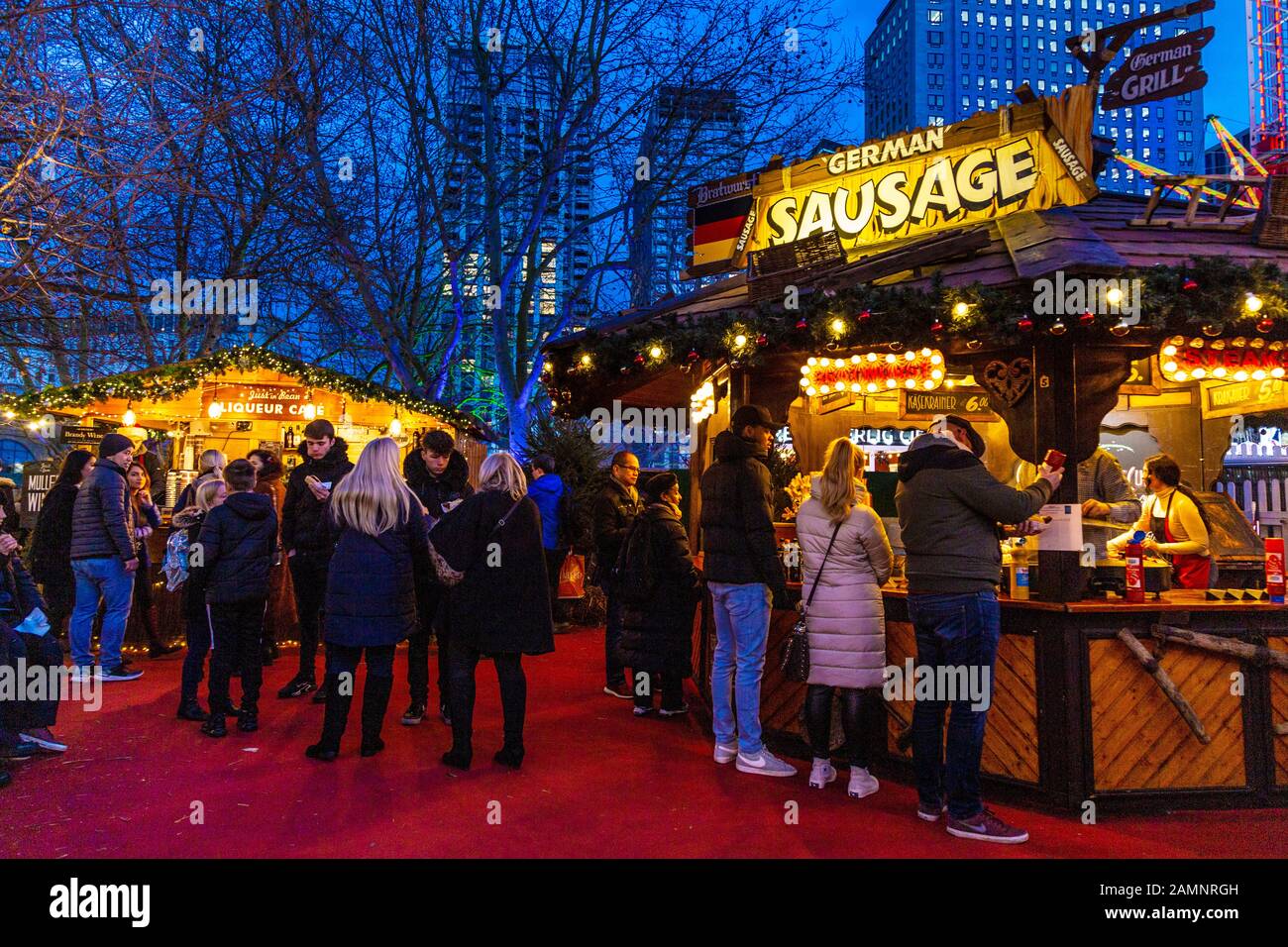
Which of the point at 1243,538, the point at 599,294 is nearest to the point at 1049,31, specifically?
the point at 599,294

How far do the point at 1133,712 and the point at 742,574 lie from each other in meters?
2.27

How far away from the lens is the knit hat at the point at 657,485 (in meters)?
6.14

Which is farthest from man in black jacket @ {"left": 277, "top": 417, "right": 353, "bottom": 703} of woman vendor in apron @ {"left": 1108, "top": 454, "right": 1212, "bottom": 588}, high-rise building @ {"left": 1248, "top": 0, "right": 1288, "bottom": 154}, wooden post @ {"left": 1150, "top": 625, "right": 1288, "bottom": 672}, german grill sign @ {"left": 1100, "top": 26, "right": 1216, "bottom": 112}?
high-rise building @ {"left": 1248, "top": 0, "right": 1288, "bottom": 154}

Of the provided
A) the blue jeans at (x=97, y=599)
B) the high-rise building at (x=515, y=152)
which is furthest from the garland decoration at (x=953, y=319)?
the high-rise building at (x=515, y=152)

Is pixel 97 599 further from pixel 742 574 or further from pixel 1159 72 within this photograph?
pixel 1159 72

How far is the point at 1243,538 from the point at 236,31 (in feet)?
49.6

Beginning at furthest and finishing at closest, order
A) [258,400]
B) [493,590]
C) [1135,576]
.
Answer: [258,400]
[493,590]
[1135,576]

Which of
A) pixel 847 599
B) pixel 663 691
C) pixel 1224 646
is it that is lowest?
pixel 663 691

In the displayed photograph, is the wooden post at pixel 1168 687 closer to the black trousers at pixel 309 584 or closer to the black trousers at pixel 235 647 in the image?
the black trousers at pixel 309 584

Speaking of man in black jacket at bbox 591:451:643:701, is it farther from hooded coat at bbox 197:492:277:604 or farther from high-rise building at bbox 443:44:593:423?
high-rise building at bbox 443:44:593:423

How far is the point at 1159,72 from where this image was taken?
6.10m

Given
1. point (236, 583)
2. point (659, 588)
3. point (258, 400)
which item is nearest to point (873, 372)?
point (659, 588)

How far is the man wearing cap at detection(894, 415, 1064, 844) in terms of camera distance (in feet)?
13.5

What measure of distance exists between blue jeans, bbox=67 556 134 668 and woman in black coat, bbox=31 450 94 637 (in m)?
0.29
